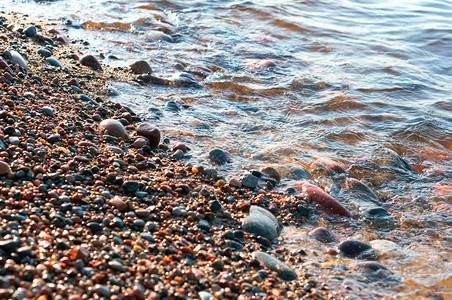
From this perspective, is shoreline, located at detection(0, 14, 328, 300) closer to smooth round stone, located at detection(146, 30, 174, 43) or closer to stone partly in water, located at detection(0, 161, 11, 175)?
stone partly in water, located at detection(0, 161, 11, 175)

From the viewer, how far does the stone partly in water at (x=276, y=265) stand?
314 centimetres

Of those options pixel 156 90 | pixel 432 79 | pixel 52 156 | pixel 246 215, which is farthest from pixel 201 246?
pixel 432 79

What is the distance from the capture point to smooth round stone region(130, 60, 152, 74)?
6617 millimetres

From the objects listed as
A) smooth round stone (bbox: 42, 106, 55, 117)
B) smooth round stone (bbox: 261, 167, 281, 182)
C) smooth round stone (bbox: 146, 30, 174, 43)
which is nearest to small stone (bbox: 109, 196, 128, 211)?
smooth round stone (bbox: 42, 106, 55, 117)

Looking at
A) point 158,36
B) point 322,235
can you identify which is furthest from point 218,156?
point 158,36

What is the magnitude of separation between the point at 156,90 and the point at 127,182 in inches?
113

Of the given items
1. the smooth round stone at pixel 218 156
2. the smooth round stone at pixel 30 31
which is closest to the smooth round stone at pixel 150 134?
the smooth round stone at pixel 218 156

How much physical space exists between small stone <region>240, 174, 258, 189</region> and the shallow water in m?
0.30

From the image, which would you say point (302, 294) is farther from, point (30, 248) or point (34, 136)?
point (34, 136)

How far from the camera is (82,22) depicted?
28.1ft

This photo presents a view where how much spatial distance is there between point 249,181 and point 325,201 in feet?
2.49

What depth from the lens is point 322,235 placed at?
3797mm

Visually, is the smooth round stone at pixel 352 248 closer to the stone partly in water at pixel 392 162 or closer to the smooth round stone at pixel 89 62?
the stone partly in water at pixel 392 162

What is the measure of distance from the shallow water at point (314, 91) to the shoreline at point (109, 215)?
55 centimetres
